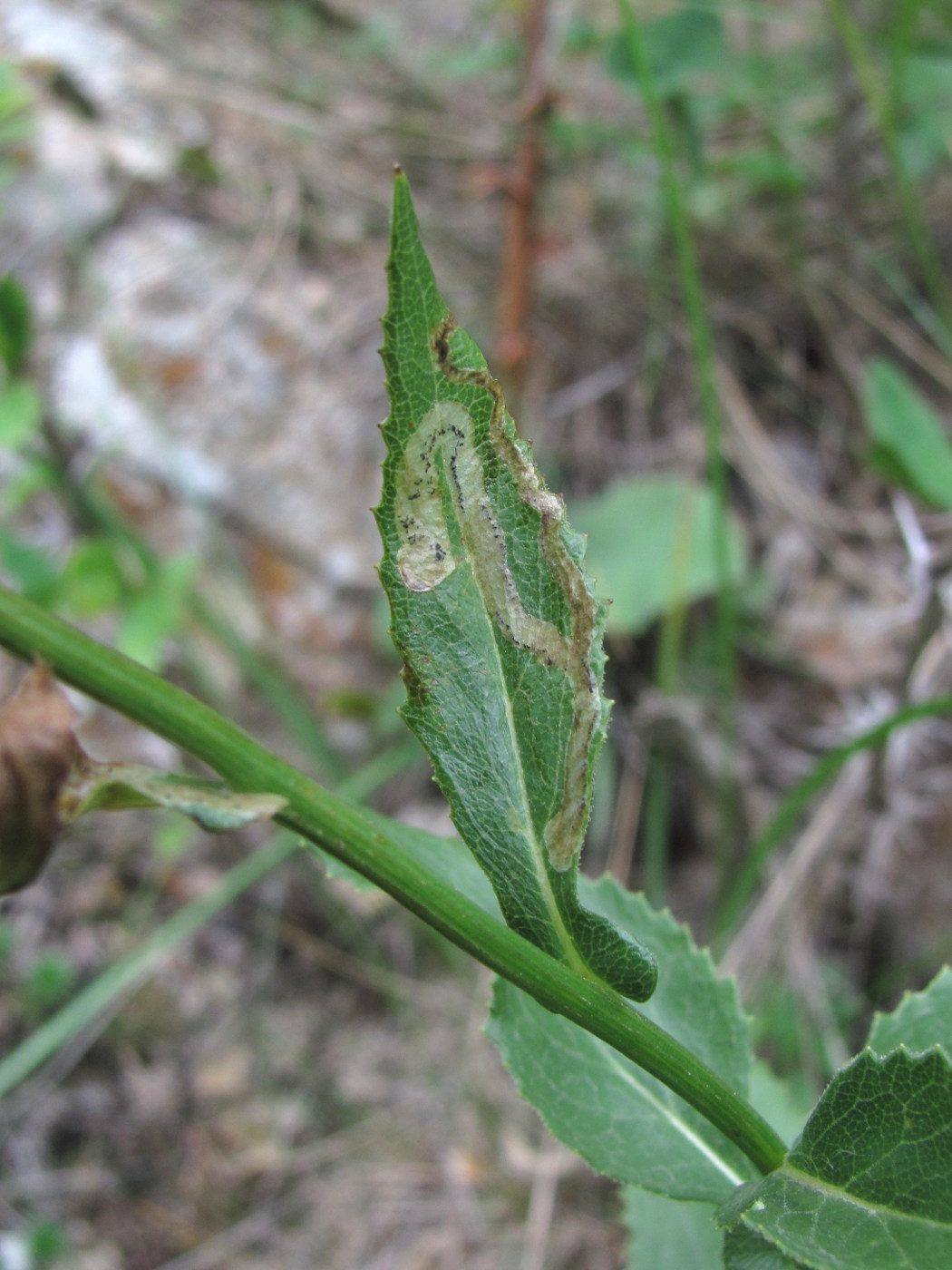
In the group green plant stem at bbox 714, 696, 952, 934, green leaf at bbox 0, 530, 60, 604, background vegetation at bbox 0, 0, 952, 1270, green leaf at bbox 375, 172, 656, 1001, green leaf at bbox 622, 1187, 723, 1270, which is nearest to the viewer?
green leaf at bbox 375, 172, 656, 1001

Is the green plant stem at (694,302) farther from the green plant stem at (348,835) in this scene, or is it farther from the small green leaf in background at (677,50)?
the green plant stem at (348,835)

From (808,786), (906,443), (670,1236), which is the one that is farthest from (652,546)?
(670,1236)

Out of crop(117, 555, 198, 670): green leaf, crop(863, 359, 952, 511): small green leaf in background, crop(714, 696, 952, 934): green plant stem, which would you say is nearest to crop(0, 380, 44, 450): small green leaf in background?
crop(117, 555, 198, 670): green leaf

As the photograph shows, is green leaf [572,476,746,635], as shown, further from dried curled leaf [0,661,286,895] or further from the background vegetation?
dried curled leaf [0,661,286,895]

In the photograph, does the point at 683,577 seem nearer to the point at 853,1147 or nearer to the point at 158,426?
the point at 158,426

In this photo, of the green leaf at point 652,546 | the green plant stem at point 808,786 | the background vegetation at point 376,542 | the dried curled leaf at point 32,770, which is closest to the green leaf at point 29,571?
the background vegetation at point 376,542

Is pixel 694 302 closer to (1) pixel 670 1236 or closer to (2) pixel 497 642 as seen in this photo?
(2) pixel 497 642

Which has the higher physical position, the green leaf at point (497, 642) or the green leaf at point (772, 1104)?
the green leaf at point (497, 642)
